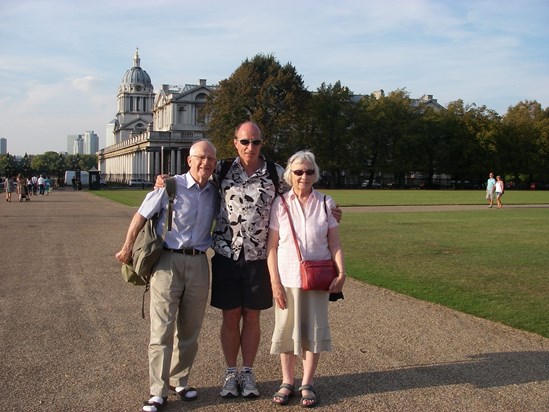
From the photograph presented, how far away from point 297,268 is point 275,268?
17cm

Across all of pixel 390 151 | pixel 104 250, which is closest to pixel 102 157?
pixel 390 151

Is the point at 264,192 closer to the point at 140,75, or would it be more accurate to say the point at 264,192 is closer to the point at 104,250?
the point at 104,250

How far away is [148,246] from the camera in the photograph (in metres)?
4.50

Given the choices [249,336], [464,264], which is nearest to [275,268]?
[249,336]

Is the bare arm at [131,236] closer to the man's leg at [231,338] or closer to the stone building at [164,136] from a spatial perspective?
the man's leg at [231,338]

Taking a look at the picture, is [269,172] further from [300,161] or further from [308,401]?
[308,401]

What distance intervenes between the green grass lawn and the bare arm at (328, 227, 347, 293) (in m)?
3.11

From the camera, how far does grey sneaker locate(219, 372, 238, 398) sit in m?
4.64

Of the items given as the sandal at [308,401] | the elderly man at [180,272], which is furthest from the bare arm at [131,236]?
the sandal at [308,401]

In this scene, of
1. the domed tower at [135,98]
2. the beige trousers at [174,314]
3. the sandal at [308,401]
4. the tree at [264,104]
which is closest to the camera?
the sandal at [308,401]

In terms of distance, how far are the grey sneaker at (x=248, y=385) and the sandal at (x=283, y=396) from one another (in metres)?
0.16

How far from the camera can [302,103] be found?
62000 millimetres

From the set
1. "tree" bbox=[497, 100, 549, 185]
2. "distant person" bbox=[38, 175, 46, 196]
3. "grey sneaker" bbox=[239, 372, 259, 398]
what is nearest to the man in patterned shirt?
"grey sneaker" bbox=[239, 372, 259, 398]

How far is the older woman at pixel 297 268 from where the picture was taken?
459 centimetres
